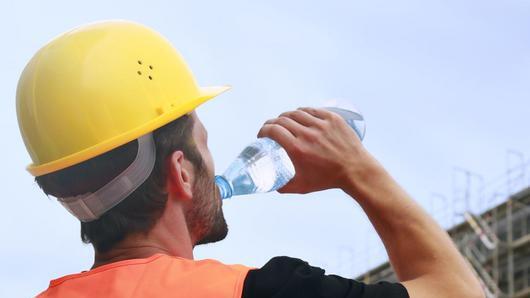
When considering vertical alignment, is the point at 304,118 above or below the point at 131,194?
above

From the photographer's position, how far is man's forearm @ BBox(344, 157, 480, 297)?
226 cm

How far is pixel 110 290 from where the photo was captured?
2.19 metres

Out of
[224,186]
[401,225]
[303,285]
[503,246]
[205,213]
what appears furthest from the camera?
[503,246]

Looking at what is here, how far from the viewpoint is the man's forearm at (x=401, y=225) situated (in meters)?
2.26

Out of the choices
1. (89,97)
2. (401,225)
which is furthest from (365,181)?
(89,97)

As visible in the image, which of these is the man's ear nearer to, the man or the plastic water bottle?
the man

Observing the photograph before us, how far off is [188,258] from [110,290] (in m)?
0.27

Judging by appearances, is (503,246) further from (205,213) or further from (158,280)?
(158,280)

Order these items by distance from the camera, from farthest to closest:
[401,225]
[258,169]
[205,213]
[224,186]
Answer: [258,169] → [224,186] → [205,213] → [401,225]

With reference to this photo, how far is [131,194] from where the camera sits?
2.35 meters

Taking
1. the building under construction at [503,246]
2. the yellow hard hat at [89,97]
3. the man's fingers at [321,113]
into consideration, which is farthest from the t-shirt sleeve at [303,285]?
the building under construction at [503,246]

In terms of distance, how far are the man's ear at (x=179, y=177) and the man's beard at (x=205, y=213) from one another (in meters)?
0.03

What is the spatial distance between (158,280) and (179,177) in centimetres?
28

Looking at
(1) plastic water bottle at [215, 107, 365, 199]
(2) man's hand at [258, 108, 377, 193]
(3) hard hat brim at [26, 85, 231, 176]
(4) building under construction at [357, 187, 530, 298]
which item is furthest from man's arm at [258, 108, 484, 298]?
(4) building under construction at [357, 187, 530, 298]
